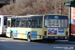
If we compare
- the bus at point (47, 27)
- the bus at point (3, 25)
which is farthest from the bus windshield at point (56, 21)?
the bus at point (3, 25)

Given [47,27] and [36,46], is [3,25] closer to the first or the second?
[47,27]

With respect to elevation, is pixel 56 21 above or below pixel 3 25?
above

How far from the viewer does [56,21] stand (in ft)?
66.1

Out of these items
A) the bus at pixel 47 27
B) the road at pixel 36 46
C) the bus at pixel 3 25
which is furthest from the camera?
the bus at pixel 3 25

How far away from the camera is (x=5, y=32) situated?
27734mm

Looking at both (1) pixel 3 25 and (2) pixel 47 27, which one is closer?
(2) pixel 47 27

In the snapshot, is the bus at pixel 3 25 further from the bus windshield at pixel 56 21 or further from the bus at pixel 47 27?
the bus windshield at pixel 56 21

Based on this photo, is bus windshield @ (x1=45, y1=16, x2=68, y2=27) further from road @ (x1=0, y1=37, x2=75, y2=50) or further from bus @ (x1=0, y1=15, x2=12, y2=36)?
bus @ (x1=0, y1=15, x2=12, y2=36)

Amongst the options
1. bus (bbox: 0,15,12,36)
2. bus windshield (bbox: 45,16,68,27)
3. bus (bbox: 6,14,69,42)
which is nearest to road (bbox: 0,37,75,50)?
bus (bbox: 6,14,69,42)

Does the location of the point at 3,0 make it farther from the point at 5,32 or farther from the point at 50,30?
the point at 50,30

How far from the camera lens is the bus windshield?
65.9ft

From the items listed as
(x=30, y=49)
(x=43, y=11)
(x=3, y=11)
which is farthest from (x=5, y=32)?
(x=3, y=11)

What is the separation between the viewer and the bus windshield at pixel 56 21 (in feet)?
65.9

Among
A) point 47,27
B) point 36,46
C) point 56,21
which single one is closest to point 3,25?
point 47,27
